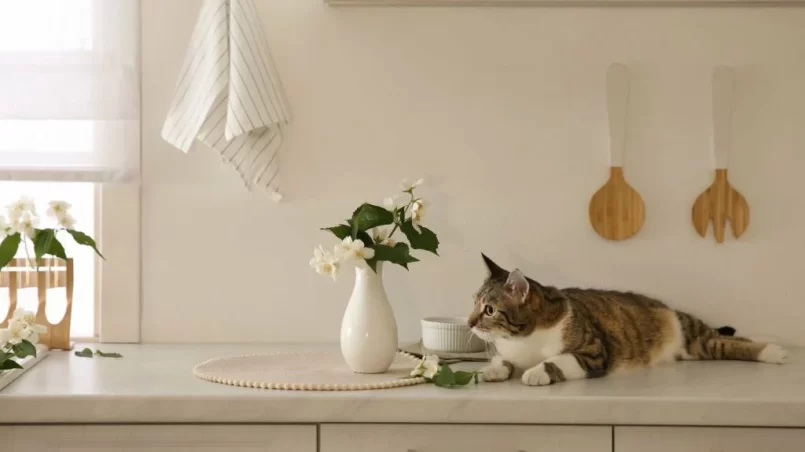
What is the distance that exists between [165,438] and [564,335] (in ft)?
2.49

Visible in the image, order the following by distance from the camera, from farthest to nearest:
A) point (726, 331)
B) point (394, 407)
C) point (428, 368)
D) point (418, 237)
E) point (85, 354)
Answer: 1. point (726, 331)
2. point (85, 354)
3. point (418, 237)
4. point (428, 368)
5. point (394, 407)

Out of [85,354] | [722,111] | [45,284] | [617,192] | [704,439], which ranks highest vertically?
[722,111]

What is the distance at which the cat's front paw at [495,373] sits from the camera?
1.55m

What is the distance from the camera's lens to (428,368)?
154 cm

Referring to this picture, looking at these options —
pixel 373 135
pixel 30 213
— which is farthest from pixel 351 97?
pixel 30 213

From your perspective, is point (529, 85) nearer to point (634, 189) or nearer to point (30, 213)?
point (634, 189)

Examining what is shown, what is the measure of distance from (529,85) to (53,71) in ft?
3.67

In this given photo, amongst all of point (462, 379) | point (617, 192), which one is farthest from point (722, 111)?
point (462, 379)

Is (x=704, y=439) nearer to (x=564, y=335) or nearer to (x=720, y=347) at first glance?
(x=564, y=335)

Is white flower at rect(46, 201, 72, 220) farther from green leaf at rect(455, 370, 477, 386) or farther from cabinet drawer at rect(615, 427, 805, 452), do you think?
cabinet drawer at rect(615, 427, 805, 452)

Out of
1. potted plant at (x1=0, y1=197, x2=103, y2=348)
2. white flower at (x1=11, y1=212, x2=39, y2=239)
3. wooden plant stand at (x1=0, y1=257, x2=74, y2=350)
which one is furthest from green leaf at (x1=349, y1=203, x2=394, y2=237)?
wooden plant stand at (x1=0, y1=257, x2=74, y2=350)

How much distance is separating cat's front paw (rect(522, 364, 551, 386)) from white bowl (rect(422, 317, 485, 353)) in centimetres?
29

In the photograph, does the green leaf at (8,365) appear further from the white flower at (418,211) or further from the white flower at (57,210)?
the white flower at (418,211)

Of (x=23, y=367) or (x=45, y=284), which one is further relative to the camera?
(x=45, y=284)
